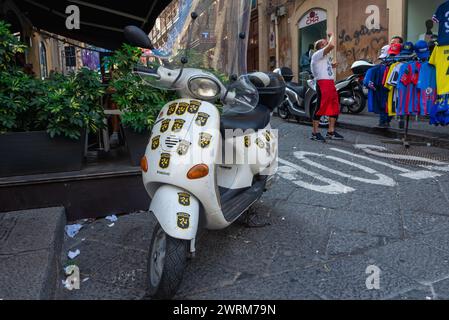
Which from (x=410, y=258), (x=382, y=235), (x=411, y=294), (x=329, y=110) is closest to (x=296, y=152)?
(x=329, y=110)

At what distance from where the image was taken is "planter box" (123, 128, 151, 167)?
Answer: 11.2 feet

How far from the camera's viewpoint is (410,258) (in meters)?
2.49

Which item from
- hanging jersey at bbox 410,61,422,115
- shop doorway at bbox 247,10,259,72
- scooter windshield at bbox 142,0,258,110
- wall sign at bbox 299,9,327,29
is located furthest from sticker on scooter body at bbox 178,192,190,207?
shop doorway at bbox 247,10,259,72

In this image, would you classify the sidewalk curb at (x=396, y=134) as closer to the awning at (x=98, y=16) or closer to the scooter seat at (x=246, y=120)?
the scooter seat at (x=246, y=120)

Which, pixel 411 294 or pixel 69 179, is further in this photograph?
pixel 69 179

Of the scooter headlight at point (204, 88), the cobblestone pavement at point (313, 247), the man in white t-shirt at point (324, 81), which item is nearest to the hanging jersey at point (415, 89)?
the man in white t-shirt at point (324, 81)

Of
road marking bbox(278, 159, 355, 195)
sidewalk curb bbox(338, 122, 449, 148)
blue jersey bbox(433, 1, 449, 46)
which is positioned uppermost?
blue jersey bbox(433, 1, 449, 46)

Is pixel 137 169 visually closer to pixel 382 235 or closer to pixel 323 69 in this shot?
pixel 382 235

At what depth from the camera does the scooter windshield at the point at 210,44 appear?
240cm

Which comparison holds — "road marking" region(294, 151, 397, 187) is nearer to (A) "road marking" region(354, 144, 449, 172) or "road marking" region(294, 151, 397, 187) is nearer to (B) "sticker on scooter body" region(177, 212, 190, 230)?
(A) "road marking" region(354, 144, 449, 172)

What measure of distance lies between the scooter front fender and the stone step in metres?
0.64

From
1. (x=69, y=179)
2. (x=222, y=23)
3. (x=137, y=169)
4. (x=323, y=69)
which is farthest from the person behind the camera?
(x=323, y=69)

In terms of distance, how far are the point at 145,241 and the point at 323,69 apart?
4558 mm

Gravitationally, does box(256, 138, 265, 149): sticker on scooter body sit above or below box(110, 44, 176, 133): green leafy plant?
below
